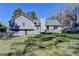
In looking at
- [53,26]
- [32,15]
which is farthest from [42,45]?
[32,15]

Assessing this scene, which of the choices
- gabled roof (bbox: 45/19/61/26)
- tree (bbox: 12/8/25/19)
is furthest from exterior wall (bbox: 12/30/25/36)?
gabled roof (bbox: 45/19/61/26)

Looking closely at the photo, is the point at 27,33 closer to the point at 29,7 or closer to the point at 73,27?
the point at 29,7

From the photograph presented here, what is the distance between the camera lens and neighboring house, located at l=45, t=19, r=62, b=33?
322 cm

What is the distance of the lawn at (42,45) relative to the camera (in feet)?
10.5

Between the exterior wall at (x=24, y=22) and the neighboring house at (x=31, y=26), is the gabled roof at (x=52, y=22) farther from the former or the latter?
the exterior wall at (x=24, y=22)

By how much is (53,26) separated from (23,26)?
1.08ft

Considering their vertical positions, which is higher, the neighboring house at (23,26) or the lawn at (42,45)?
the neighboring house at (23,26)

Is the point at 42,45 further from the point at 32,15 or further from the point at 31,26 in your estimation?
the point at 32,15

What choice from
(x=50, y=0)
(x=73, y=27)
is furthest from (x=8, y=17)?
(x=73, y=27)

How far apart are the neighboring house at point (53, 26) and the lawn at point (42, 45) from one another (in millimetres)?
44

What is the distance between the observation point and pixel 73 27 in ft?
10.6

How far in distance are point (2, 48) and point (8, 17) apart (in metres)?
0.34

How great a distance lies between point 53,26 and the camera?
10.6 feet

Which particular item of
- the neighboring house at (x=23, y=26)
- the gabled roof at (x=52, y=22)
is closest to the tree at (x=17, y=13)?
the neighboring house at (x=23, y=26)
